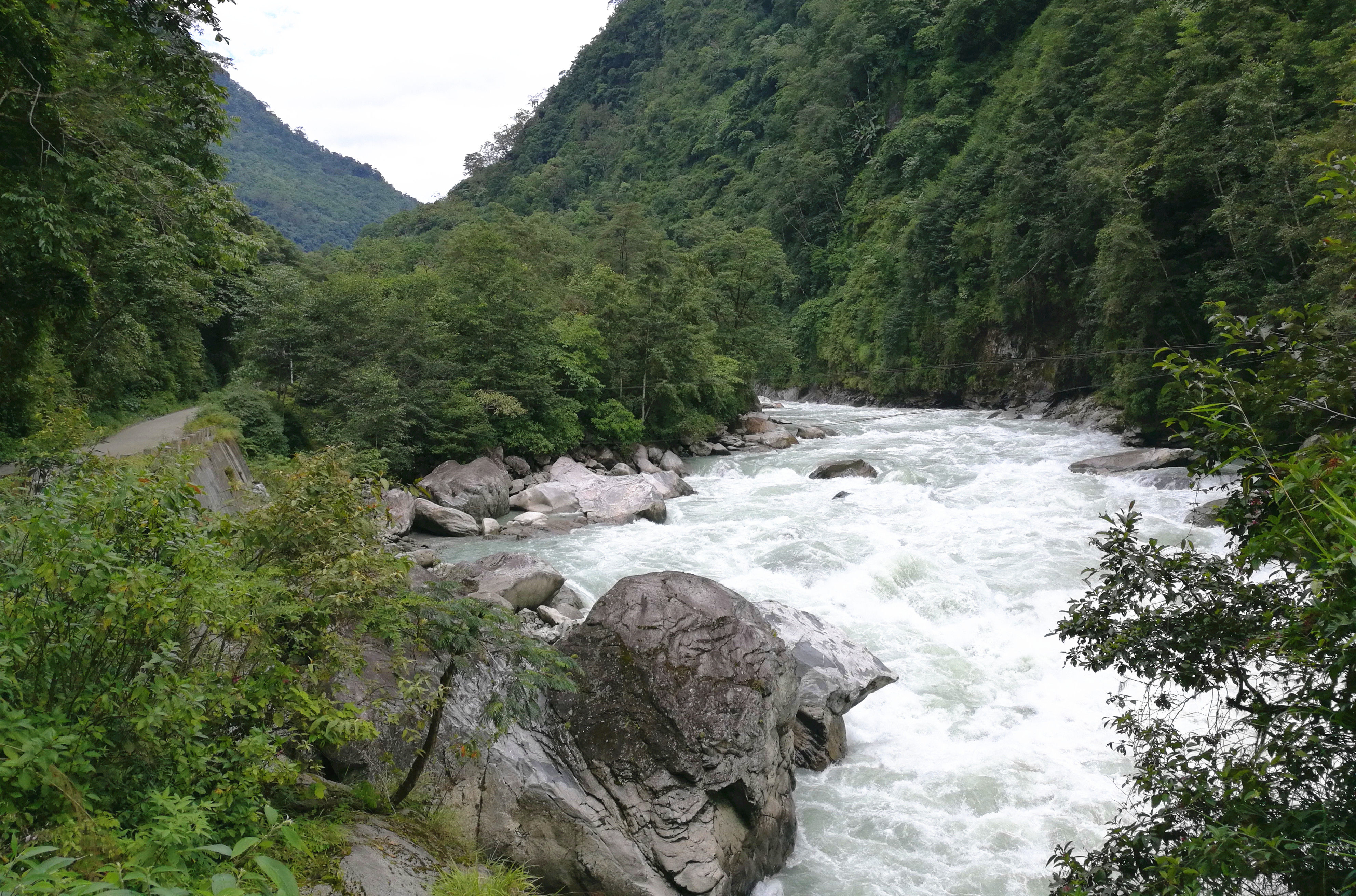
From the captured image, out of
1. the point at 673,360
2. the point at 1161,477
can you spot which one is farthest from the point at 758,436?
the point at 1161,477

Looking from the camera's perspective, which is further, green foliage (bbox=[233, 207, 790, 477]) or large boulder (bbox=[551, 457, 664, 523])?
green foliage (bbox=[233, 207, 790, 477])

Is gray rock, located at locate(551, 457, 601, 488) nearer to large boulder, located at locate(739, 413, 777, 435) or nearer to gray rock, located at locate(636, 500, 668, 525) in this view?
gray rock, located at locate(636, 500, 668, 525)

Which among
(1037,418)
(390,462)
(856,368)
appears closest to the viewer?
(390,462)

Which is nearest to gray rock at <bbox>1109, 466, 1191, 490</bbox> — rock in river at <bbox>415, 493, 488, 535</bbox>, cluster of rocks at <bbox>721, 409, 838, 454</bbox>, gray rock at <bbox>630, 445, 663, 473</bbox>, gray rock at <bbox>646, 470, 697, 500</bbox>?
gray rock at <bbox>646, 470, 697, 500</bbox>

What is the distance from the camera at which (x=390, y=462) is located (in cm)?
1747

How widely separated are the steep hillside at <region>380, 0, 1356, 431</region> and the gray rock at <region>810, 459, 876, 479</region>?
7483mm

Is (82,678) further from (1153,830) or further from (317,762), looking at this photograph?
(1153,830)

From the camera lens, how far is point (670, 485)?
18.9 metres

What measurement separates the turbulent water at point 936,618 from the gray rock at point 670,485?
1.56ft

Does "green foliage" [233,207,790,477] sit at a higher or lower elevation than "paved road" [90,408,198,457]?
higher

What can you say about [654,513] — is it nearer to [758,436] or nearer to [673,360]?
[673,360]

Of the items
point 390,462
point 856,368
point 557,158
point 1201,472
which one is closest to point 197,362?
point 390,462

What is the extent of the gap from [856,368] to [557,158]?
207 ft

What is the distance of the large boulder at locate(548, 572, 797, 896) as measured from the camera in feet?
18.0
